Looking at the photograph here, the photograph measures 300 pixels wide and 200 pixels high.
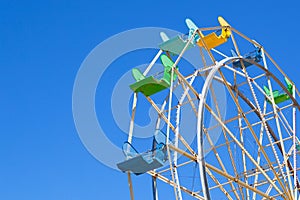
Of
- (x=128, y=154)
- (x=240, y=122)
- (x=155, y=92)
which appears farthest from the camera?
(x=240, y=122)

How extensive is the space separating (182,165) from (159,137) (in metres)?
1.71

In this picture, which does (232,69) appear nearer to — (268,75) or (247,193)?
(268,75)

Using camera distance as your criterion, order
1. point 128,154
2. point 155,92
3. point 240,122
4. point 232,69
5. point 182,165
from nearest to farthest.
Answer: point 128,154 < point 182,165 < point 155,92 < point 232,69 < point 240,122

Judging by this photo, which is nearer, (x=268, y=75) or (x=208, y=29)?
(x=208, y=29)

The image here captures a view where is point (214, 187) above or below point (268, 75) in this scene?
below

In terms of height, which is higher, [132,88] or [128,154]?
[132,88]

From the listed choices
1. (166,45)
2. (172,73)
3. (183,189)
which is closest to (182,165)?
(183,189)

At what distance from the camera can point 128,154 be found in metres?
13.9

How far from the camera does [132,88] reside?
1645cm

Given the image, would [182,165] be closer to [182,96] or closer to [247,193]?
[182,96]


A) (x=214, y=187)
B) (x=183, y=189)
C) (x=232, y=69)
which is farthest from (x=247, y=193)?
(x=232, y=69)

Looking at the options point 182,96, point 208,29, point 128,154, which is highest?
point 208,29

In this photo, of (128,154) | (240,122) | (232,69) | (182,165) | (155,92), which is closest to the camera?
(128,154)

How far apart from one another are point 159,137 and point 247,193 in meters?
5.40
